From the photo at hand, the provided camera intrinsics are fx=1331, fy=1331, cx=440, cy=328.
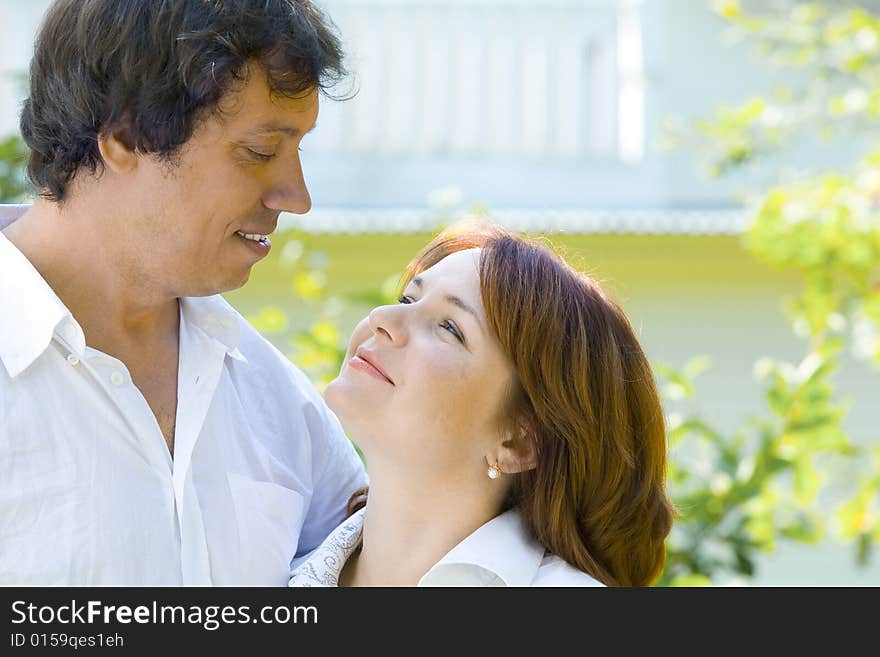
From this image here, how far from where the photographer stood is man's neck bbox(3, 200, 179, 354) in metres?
2.13

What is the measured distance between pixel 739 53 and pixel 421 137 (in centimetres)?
123

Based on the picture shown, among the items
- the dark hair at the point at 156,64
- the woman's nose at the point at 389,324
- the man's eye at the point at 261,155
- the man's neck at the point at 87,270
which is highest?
the dark hair at the point at 156,64

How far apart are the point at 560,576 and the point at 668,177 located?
315 cm

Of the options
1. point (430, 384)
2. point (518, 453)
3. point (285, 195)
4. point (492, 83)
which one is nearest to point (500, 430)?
point (518, 453)

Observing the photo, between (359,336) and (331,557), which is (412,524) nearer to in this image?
(331,557)

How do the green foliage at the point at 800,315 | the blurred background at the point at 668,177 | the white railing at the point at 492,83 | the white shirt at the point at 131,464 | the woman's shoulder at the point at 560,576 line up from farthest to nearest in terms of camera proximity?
the white railing at the point at 492,83 → the blurred background at the point at 668,177 → the green foliage at the point at 800,315 → the woman's shoulder at the point at 560,576 → the white shirt at the point at 131,464

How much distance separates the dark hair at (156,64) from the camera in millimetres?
2117

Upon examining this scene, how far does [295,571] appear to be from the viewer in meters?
2.24

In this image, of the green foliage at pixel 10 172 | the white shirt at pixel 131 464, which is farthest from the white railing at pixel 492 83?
the white shirt at pixel 131 464

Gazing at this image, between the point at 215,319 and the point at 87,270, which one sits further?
the point at 215,319

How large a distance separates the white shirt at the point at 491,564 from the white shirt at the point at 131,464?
74 millimetres

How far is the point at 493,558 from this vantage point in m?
2.10

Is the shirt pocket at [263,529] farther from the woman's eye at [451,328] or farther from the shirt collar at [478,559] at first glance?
the woman's eye at [451,328]
